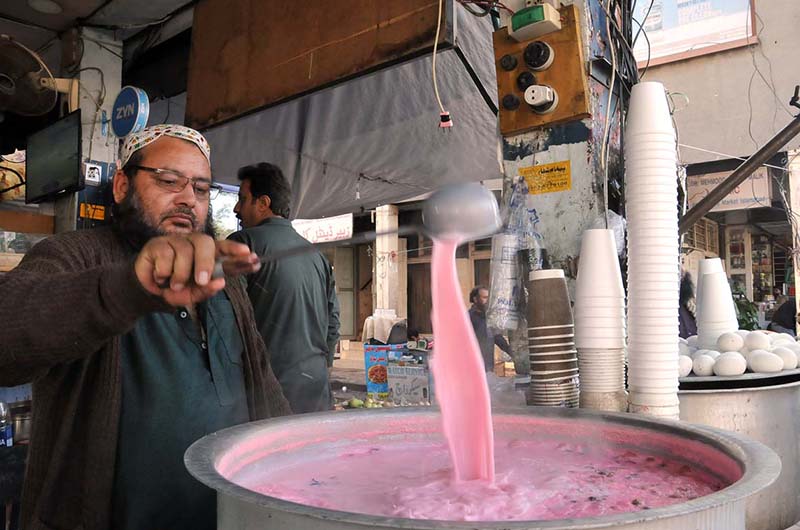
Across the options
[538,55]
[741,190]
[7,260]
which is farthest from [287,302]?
[741,190]

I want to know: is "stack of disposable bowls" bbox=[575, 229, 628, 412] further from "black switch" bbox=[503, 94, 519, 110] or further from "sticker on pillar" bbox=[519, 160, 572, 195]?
"black switch" bbox=[503, 94, 519, 110]

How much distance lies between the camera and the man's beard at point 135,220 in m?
1.66

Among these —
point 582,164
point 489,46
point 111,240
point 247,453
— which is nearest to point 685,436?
point 247,453

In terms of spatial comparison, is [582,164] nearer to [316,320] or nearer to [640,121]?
[640,121]

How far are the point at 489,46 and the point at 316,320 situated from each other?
73.2 inches

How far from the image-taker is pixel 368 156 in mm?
4699

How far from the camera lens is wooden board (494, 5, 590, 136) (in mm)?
2168

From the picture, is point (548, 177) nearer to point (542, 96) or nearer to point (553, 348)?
point (542, 96)

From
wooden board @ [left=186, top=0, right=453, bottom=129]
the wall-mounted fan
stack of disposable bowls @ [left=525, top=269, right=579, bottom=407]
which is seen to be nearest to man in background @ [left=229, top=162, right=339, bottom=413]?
wooden board @ [left=186, top=0, right=453, bottom=129]

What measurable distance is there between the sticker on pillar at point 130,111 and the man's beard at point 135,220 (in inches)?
114

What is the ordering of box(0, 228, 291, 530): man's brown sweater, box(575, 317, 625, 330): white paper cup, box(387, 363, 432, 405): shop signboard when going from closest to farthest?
box(0, 228, 291, 530): man's brown sweater → box(575, 317, 625, 330): white paper cup → box(387, 363, 432, 405): shop signboard

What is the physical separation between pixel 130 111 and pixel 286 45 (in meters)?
2.05

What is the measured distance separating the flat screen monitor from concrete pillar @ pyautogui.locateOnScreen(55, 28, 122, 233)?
15cm

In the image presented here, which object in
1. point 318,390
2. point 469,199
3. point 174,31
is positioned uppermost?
point 174,31
